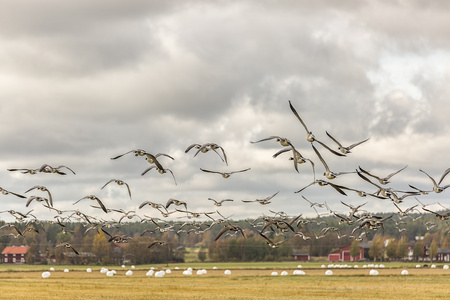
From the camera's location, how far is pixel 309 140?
24.6m

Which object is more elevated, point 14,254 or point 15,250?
point 15,250

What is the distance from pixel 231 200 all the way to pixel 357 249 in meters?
163

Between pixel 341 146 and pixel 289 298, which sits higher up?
pixel 341 146

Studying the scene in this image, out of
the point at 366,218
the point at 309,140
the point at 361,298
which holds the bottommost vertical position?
the point at 361,298

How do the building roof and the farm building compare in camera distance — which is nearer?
the farm building

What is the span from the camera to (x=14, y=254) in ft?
620

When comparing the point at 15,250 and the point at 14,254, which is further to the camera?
the point at 15,250

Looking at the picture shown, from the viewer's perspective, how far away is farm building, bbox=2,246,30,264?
18625 cm

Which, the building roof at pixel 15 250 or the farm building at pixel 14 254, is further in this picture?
the building roof at pixel 15 250

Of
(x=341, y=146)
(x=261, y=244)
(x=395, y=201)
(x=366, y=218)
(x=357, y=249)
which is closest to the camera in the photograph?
(x=341, y=146)

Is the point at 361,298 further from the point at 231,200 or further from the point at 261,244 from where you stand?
the point at 261,244

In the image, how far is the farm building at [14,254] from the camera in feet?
611

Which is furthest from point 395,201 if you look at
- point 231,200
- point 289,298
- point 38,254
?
point 38,254

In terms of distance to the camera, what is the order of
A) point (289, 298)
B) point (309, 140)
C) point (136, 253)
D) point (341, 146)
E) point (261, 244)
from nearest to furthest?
point (309, 140) < point (341, 146) < point (289, 298) < point (136, 253) < point (261, 244)
